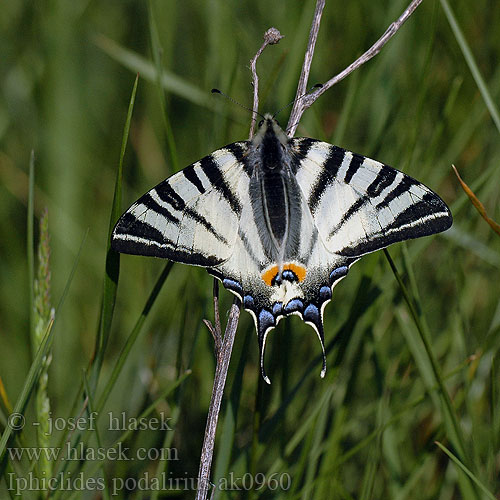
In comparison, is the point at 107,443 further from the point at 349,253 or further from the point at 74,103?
the point at 74,103

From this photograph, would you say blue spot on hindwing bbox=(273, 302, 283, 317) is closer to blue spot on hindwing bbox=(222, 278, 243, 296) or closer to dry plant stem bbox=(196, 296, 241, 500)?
blue spot on hindwing bbox=(222, 278, 243, 296)

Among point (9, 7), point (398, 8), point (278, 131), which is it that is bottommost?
point (278, 131)

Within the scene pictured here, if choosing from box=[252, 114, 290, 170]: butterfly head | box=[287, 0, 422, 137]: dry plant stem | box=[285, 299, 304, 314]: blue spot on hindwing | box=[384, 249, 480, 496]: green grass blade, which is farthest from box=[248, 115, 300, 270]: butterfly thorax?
box=[384, 249, 480, 496]: green grass blade

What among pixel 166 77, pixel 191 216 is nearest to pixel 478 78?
pixel 191 216

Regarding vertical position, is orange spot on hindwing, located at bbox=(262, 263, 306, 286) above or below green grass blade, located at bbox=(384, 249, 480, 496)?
above

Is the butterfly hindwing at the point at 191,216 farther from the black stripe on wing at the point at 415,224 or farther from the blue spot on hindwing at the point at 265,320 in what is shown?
the black stripe on wing at the point at 415,224

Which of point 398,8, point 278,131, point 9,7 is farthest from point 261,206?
point 9,7
